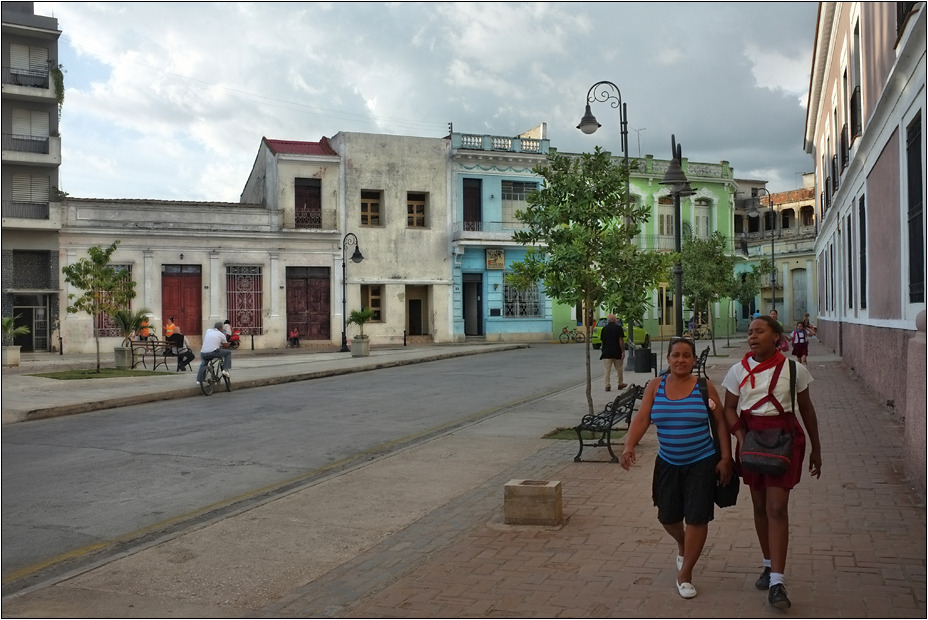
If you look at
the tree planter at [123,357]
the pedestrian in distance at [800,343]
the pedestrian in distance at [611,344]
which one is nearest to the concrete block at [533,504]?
the pedestrian in distance at [611,344]

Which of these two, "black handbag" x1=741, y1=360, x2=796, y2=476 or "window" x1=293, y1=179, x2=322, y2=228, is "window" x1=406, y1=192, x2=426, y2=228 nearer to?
"window" x1=293, y1=179, x2=322, y2=228

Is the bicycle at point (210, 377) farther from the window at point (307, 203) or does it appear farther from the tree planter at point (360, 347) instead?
the window at point (307, 203)

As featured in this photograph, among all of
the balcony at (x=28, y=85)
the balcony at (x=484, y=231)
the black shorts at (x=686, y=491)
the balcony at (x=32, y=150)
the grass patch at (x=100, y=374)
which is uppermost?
the balcony at (x=28, y=85)

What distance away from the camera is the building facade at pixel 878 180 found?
10195 mm

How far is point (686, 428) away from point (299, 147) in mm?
34008

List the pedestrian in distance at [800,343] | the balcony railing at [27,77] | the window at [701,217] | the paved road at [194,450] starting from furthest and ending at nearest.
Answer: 1. the window at [701,217]
2. the balcony railing at [27,77]
3. the pedestrian in distance at [800,343]
4. the paved road at [194,450]

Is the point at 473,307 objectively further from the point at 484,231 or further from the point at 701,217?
the point at 701,217

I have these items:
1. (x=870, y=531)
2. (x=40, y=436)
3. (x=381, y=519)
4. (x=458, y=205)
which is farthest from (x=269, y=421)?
(x=458, y=205)

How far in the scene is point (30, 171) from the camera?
33.1 meters

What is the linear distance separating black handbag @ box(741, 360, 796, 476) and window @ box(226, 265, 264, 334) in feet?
102

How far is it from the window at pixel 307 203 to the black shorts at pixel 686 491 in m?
31.9

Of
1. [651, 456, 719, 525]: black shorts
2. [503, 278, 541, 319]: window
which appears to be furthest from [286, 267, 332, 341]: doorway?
[651, 456, 719, 525]: black shorts

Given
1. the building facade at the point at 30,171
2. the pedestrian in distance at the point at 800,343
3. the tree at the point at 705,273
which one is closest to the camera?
the pedestrian in distance at the point at 800,343

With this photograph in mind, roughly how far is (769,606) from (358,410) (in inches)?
424
